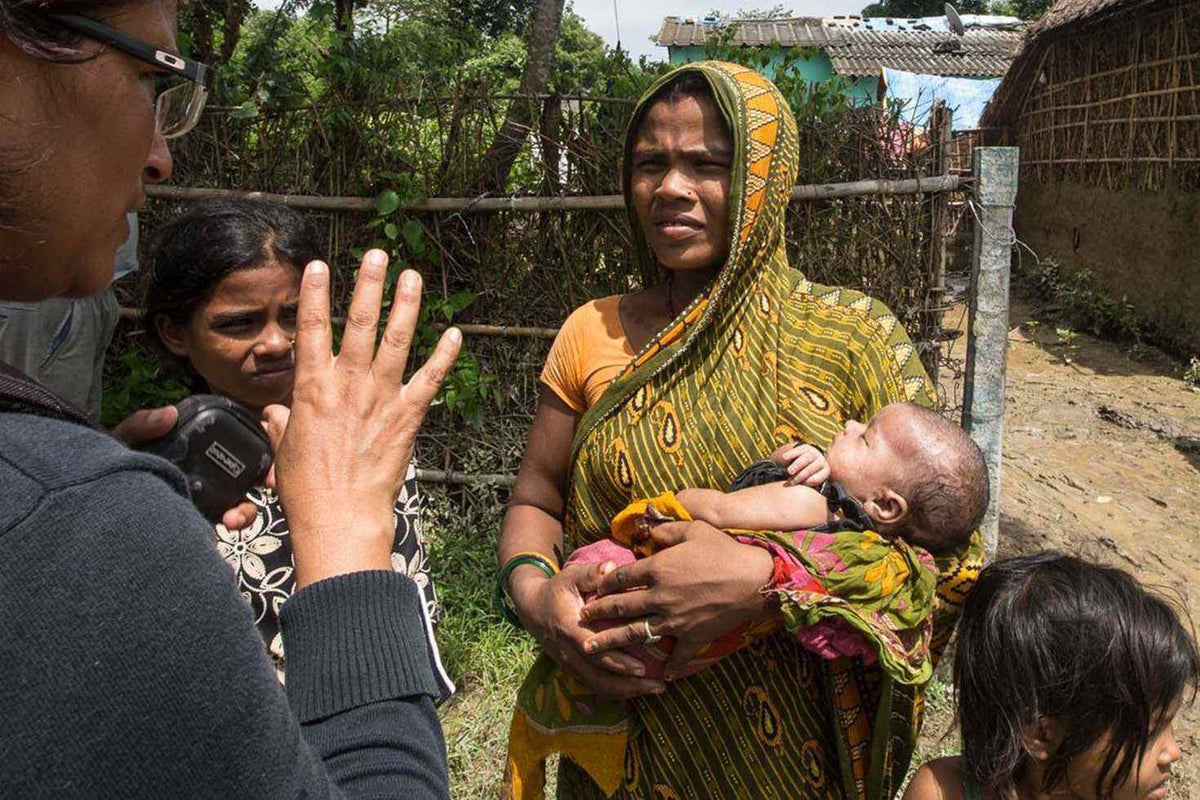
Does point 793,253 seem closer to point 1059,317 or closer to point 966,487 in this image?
point 966,487

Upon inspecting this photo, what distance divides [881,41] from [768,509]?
21.4 metres

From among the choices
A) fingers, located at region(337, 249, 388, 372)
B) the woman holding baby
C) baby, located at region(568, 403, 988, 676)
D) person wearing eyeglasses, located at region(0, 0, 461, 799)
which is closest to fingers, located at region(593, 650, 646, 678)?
the woman holding baby

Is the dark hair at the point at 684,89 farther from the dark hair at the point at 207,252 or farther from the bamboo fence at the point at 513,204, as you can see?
the bamboo fence at the point at 513,204

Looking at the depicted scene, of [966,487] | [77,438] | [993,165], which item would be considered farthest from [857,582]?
[993,165]

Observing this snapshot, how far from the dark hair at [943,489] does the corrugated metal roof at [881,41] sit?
17533mm

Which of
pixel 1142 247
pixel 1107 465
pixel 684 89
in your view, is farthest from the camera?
pixel 1142 247

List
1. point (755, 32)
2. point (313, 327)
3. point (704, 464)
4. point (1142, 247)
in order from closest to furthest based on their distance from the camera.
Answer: point (313, 327) < point (704, 464) < point (1142, 247) < point (755, 32)

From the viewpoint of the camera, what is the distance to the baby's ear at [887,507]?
193 centimetres

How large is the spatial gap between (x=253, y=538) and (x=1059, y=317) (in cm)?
1191

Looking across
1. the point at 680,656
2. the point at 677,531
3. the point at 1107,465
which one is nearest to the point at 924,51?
the point at 1107,465

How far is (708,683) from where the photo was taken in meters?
1.98

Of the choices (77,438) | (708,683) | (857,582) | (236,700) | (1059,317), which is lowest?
(1059,317)

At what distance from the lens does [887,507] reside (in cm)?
196

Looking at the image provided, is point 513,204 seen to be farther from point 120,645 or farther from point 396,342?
point 120,645
